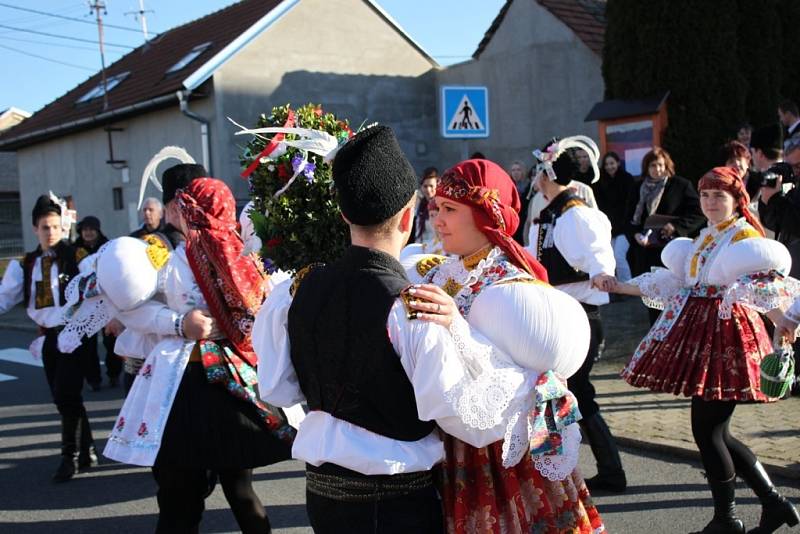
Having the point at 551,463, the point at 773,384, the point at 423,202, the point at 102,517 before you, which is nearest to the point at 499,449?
the point at 551,463

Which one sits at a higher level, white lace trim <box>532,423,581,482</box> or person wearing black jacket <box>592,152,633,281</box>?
person wearing black jacket <box>592,152,633,281</box>

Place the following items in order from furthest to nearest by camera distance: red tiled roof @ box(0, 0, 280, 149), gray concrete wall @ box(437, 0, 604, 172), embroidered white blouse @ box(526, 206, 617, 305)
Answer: red tiled roof @ box(0, 0, 280, 149), gray concrete wall @ box(437, 0, 604, 172), embroidered white blouse @ box(526, 206, 617, 305)

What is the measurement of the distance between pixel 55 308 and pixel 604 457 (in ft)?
13.1

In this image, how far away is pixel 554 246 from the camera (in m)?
4.93

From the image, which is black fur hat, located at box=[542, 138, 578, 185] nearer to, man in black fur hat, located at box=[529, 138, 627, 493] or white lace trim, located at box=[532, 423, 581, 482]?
man in black fur hat, located at box=[529, 138, 627, 493]

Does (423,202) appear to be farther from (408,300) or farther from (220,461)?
(408,300)

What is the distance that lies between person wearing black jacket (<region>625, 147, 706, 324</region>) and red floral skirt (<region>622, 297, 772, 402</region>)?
12.6 feet

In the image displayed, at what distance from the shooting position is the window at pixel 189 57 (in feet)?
62.0

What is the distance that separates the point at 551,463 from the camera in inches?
89.1

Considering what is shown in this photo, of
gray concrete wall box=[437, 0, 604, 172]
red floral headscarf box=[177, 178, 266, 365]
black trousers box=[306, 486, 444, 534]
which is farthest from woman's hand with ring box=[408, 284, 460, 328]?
gray concrete wall box=[437, 0, 604, 172]

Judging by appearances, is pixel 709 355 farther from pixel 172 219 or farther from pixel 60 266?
pixel 60 266

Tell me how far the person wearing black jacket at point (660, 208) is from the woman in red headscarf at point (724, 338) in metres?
3.84

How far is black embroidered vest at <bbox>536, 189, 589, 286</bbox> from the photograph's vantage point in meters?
4.87

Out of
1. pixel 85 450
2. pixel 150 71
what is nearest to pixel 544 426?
pixel 85 450
